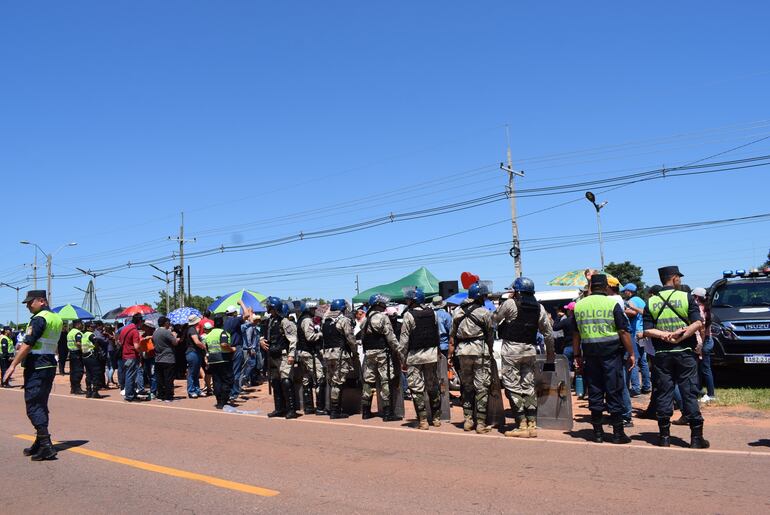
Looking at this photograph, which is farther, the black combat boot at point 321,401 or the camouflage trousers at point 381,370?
the black combat boot at point 321,401

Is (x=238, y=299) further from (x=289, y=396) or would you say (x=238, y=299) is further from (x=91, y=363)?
(x=289, y=396)

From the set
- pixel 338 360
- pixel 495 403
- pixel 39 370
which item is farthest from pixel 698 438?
pixel 39 370

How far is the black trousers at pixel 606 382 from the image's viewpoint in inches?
324

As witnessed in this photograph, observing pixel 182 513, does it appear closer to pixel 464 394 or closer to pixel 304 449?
pixel 304 449

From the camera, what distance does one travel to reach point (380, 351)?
10781mm

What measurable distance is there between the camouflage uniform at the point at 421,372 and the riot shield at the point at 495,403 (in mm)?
832

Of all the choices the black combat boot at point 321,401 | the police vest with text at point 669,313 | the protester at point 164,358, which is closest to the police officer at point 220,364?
the protester at point 164,358

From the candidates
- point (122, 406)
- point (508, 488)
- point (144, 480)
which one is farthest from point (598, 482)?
point (122, 406)

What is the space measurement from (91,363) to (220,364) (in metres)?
5.52

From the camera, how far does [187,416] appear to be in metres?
12.5

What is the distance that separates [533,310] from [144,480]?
208 inches

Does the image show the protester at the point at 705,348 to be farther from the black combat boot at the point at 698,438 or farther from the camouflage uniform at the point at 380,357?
the camouflage uniform at the point at 380,357

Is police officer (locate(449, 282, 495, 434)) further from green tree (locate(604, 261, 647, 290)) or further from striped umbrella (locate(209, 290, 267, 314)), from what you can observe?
green tree (locate(604, 261, 647, 290))

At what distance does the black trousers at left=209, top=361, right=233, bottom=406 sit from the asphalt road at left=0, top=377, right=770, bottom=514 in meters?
3.29
